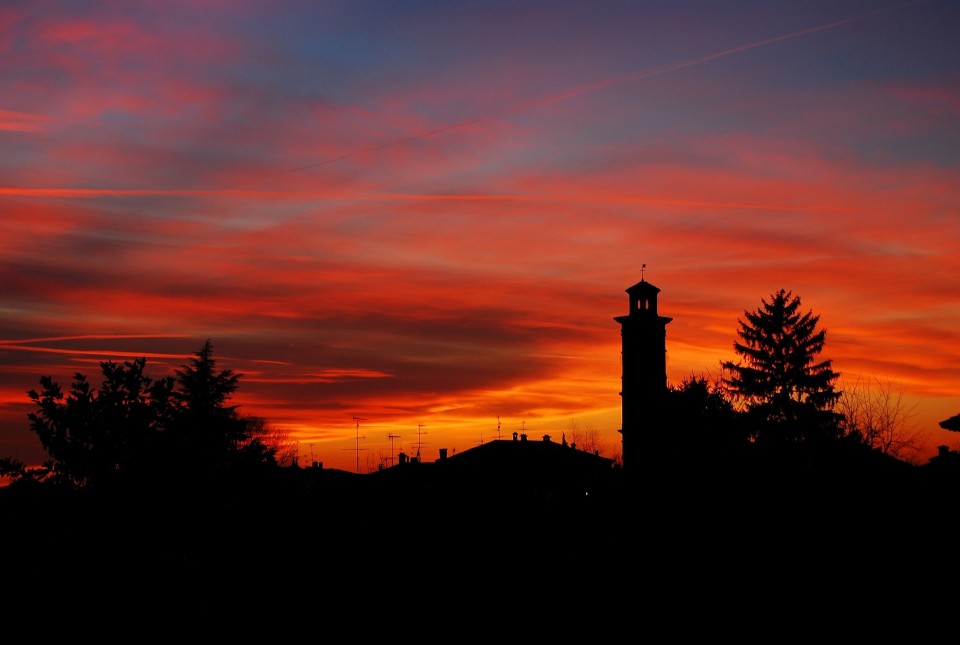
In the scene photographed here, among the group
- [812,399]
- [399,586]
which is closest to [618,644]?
[399,586]

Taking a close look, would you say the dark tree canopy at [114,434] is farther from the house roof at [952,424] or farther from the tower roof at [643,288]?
the tower roof at [643,288]

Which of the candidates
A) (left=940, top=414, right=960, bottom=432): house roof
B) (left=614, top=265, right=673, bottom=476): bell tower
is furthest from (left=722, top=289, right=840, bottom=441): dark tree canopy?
(left=940, top=414, right=960, bottom=432): house roof

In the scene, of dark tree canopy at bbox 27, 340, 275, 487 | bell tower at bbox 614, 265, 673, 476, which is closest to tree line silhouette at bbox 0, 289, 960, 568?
dark tree canopy at bbox 27, 340, 275, 487

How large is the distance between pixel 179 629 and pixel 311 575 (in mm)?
8256

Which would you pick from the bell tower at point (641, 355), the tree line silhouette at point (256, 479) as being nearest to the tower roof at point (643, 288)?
the bell tower at point (641, 355)

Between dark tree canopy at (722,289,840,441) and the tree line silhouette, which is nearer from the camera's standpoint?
the tree line silhouette

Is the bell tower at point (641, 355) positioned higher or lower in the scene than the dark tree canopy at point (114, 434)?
higher

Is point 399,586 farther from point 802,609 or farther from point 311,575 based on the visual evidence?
point 802,609

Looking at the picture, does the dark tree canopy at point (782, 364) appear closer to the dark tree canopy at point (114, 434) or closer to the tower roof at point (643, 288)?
the tower roof at point (643, 288)

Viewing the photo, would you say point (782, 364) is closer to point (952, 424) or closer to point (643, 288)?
point (643, 288)

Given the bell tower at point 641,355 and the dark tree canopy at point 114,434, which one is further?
the bell tower at point 641,355

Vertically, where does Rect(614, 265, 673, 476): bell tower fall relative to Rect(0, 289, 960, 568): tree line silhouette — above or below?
above

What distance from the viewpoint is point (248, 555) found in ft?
94.9

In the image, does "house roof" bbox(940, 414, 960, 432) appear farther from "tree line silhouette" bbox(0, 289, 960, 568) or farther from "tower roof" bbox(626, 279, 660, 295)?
"tower roof" bbox(626, 279, 660, 295)
